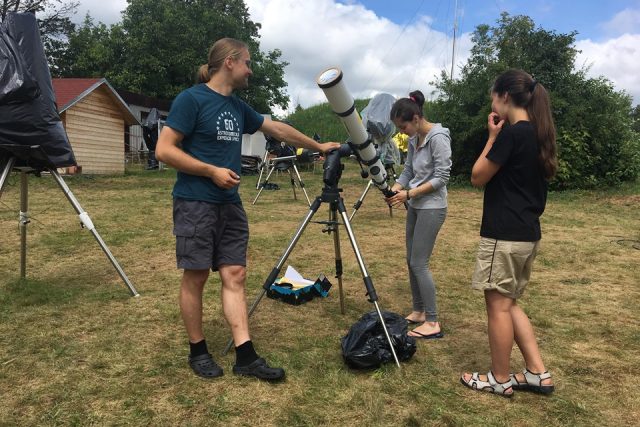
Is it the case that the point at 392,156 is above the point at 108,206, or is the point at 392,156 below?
above

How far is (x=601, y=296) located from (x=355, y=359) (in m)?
3.19

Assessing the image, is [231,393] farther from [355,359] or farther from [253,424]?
[355,359]

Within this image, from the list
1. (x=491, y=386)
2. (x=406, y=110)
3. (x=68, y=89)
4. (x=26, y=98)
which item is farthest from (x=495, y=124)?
(x=68, y=89)

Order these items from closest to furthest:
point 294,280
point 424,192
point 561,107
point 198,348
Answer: point 198,348 < point 424,192 < point 294,280 < point 561,107

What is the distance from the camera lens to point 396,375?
9.96 ft

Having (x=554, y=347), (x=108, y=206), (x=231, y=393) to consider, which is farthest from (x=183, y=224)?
(x=108, y=206)

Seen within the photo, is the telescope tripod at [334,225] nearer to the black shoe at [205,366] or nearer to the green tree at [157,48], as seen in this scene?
the black shoe at [205,366]

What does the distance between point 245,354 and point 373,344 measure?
0.85 m

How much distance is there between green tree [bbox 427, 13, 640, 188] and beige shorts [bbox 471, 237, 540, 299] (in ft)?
40.4

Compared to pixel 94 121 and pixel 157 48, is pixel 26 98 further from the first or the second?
pixel 157 48

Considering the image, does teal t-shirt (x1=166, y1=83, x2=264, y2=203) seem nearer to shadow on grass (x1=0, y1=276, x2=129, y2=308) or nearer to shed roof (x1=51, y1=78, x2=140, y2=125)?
shadow on grass (x1=0, y1=276, x2=129, y2=308)

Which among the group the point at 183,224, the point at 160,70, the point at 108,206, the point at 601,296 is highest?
the point at 160,70

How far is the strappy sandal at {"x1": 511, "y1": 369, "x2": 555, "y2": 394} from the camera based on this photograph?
9.29 feet

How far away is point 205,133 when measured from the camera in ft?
9.08
